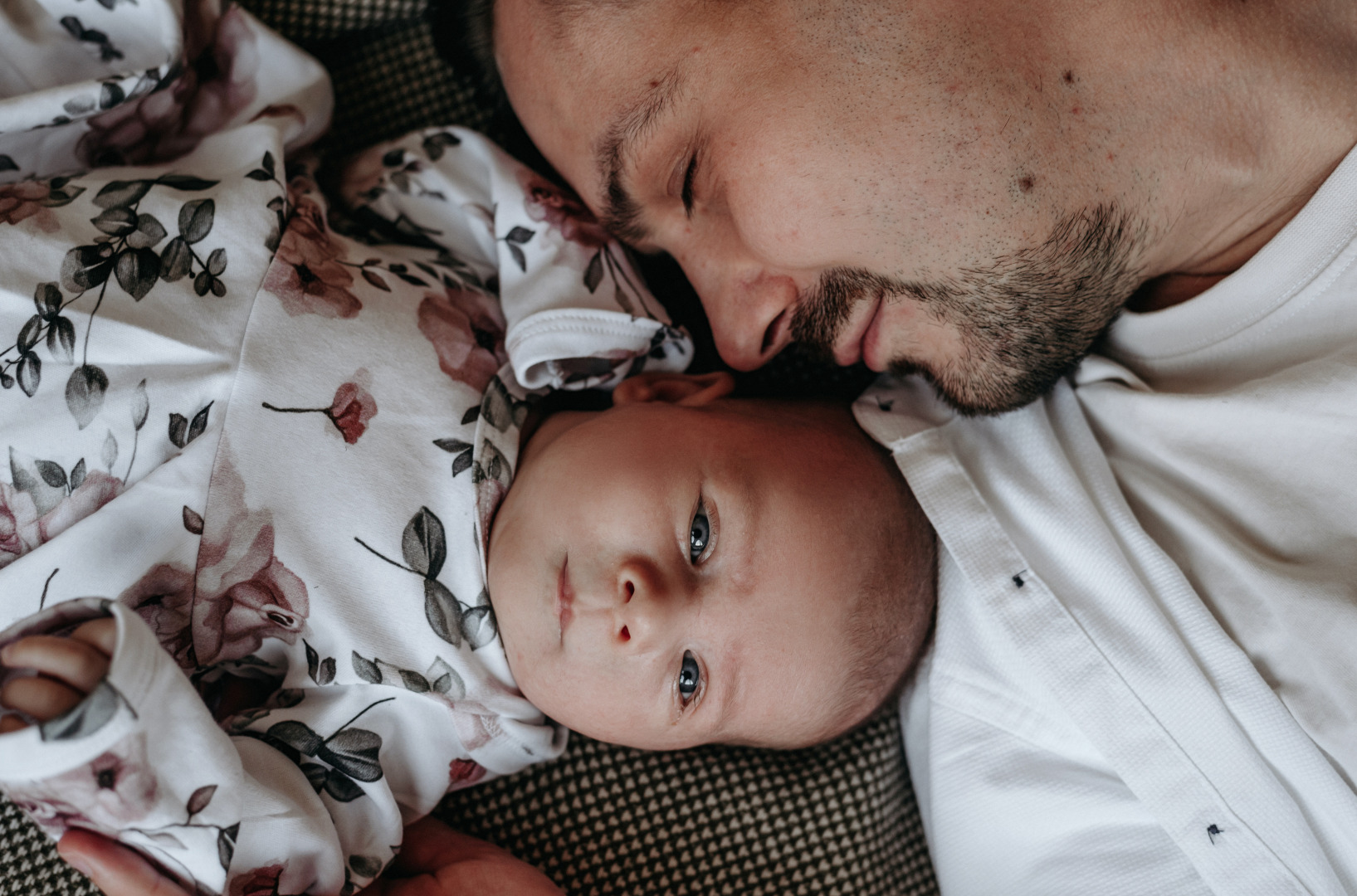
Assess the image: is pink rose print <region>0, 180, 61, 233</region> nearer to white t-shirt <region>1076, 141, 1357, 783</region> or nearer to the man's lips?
the man's lips

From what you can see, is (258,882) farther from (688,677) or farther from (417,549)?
(688,677)

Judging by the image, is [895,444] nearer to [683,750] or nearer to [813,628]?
[813,628]

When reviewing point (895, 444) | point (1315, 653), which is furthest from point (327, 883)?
point (1315, 653)

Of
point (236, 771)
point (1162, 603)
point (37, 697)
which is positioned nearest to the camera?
point (37, 697)

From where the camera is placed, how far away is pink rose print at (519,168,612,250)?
4.56 ft

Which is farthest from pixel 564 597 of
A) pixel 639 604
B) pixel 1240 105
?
pixel 1240 105

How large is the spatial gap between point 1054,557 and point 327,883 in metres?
1.04

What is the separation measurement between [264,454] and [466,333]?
337 mm

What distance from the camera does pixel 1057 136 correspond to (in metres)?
1.06

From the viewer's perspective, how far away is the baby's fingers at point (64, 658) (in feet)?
2.71

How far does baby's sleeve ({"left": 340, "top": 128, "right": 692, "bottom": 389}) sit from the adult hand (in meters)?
0.67

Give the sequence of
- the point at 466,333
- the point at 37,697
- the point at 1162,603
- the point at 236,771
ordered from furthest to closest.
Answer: the point at 466,333
the point at 1162,603
the point at 236,771
the point at 37,697

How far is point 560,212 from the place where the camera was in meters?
1.40

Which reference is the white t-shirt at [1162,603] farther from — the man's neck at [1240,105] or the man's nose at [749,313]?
the man's nose at [749,313]
